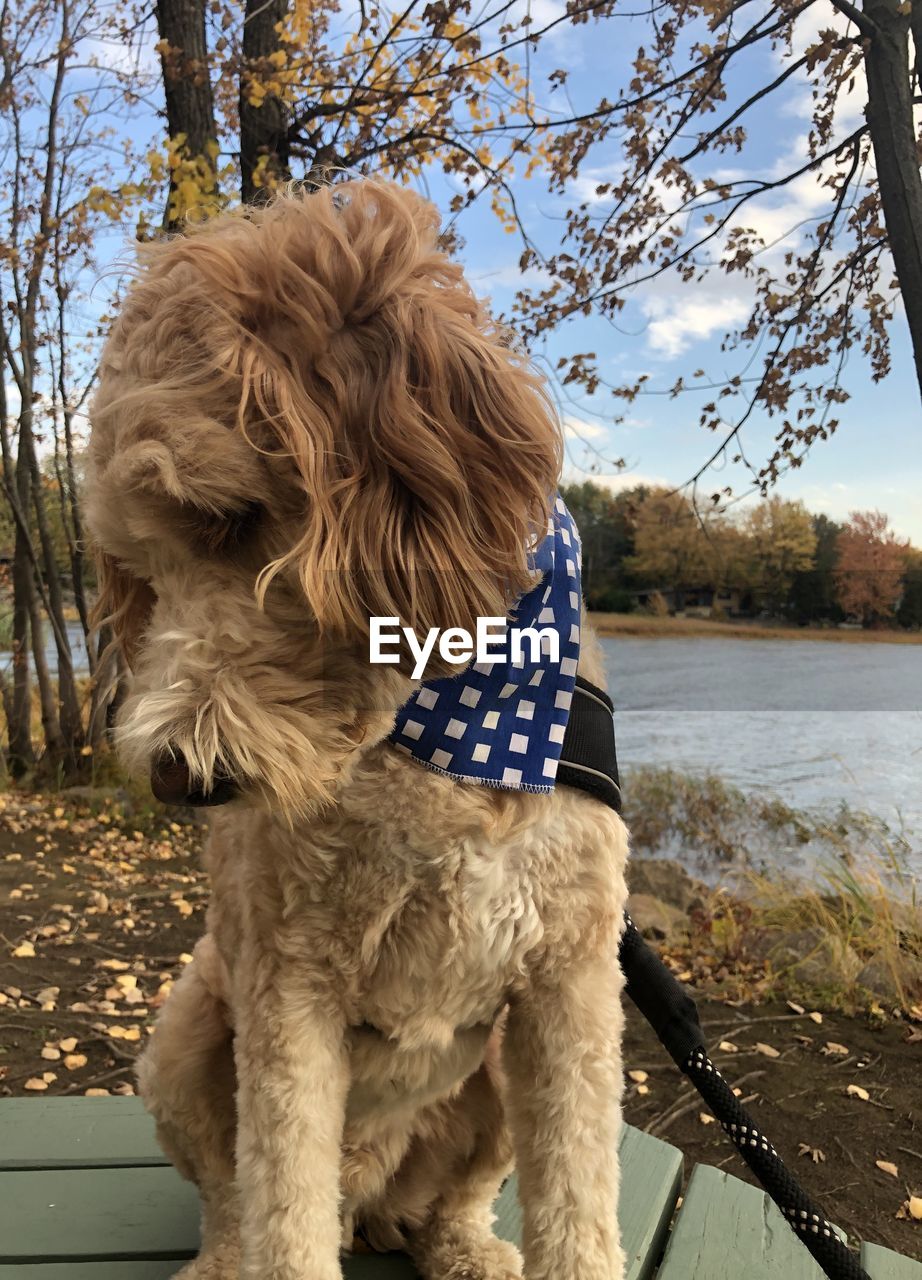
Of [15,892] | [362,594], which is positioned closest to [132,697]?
[362,594]

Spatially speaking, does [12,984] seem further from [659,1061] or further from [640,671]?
[640,671]

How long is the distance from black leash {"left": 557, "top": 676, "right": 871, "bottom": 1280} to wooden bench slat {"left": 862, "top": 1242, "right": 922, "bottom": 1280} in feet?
0.85

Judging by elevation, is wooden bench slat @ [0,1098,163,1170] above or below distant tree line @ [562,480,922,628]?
below

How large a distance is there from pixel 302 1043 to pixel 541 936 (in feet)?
1.24

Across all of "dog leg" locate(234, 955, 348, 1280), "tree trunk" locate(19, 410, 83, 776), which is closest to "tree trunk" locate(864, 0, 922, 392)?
"dog leg" locate(234, 955, 348, 1280)

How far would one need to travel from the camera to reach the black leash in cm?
148

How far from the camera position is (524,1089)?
144cm

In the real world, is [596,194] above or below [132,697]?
above

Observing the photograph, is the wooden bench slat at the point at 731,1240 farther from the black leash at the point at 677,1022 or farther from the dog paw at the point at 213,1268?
the dog paw at the point at 213,1268

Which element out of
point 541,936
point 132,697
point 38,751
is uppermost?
point 132,697

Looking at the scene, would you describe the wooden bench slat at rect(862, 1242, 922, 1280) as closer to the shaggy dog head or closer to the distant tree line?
the shaggy dog head

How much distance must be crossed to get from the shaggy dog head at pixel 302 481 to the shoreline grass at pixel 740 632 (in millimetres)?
4078

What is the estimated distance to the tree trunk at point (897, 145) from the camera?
3.81 meters

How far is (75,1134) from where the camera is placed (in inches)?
89.2
